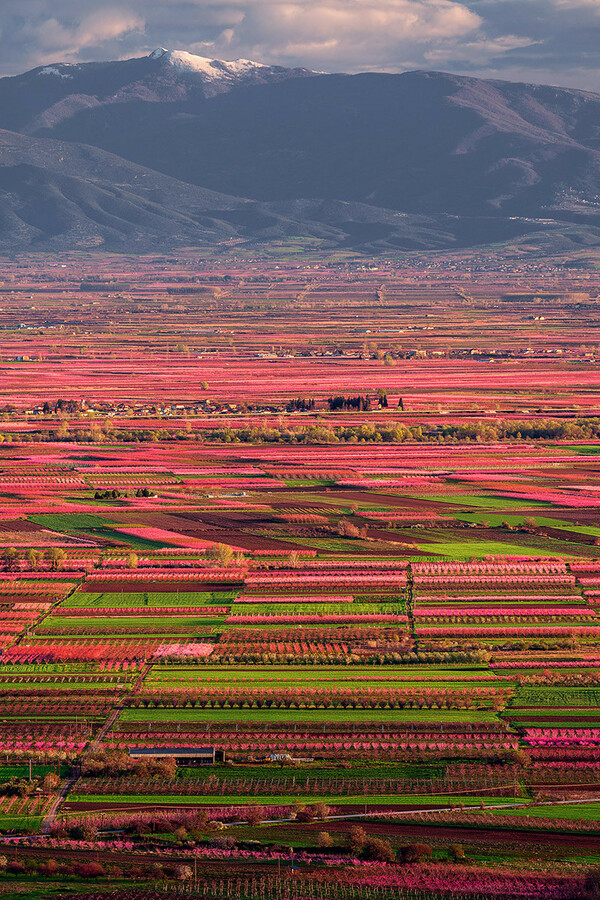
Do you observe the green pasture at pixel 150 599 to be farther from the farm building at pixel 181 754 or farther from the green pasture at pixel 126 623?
the farm building at pixel 181 754

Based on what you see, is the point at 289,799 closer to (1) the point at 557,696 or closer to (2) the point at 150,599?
(1) the point at 557,696

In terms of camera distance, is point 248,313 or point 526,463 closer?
point 526,463

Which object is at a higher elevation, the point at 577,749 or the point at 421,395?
the point at 577,749

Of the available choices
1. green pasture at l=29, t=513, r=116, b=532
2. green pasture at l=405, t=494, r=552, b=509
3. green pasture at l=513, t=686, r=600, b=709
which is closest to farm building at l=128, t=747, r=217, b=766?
green pasture at l=513, t=686, r=600, b=709

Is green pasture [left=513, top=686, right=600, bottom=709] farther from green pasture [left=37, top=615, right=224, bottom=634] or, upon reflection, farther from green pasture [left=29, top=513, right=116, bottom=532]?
green pasture [left=29, top=513, right=116, bottom=532]

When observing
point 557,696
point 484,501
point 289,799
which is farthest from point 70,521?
point 289,799

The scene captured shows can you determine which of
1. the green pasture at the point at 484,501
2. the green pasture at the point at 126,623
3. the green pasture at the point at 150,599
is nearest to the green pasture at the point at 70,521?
the green pasture at the point at 150,599

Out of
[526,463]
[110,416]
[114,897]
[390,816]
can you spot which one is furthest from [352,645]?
[110,416]

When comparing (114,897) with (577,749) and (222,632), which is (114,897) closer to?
(577,749)

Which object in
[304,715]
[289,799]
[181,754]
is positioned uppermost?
[289,799]
